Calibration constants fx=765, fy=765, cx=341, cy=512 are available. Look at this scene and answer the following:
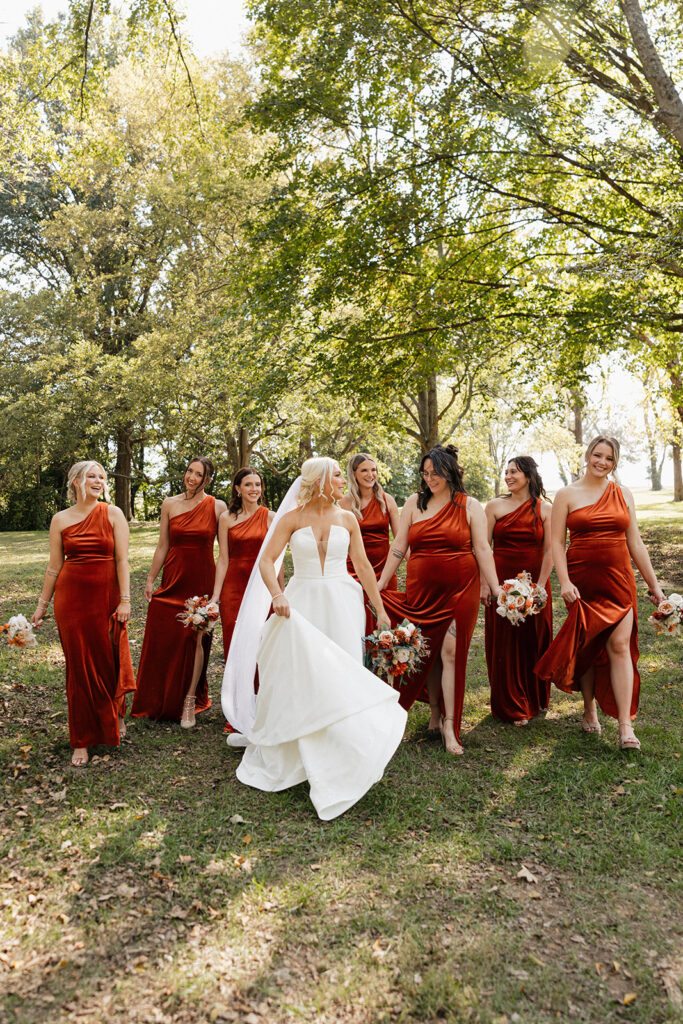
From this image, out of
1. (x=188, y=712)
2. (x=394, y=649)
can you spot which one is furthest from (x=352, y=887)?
(x=188, y=712)

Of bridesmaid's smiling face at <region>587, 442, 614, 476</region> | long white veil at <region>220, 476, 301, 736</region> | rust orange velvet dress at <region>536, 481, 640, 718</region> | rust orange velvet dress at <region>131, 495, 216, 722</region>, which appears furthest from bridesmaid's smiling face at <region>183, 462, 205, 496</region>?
bridesmaid's smiling face at <region>587, 442, 614, 476</region>

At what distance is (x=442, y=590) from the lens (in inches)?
258

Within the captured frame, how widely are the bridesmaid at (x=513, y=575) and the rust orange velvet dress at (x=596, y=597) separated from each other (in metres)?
0.68

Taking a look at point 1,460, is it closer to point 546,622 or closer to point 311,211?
point 311,211

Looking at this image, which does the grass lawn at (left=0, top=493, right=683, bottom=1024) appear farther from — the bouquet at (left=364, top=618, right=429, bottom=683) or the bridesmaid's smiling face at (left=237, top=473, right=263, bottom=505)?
the bridesmaid's smiling face at (left=237, top=473, right=263, bottom=505)

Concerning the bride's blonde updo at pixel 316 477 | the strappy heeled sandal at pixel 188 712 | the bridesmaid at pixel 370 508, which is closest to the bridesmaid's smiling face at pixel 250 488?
the bridesmaid at pixel 370 508

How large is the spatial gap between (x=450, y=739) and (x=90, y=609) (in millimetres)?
3143

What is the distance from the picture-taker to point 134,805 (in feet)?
17.5

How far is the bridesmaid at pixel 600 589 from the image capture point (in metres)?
6.23

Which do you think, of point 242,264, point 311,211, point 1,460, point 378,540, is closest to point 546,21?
point 311,211

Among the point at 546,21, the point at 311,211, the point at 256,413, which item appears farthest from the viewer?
the point at 256,413

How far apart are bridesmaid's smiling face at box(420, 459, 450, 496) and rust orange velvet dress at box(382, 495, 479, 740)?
0.15 m

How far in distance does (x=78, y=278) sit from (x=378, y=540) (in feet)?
83.3

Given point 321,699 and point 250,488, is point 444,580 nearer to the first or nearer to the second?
point 321,699
